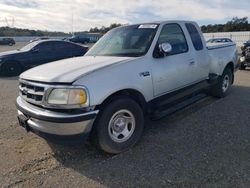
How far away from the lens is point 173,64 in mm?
5180

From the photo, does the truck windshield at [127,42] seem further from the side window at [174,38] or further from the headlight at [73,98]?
the headlight at [73,98]

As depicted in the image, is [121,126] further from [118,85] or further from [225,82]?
[225,82]

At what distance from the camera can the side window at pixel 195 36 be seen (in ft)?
19.9

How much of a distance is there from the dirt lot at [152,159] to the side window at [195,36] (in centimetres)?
146

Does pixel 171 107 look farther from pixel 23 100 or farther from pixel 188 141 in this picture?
pixel 23 100

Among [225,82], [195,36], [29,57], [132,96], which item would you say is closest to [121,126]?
[132,96]

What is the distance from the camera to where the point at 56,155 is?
444 centimetres

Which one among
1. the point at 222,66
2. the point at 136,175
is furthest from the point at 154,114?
the point at 222,66

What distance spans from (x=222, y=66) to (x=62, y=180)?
199 inches

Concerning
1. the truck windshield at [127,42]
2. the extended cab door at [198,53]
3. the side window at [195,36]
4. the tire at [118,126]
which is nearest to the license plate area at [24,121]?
the tire at [118,126]

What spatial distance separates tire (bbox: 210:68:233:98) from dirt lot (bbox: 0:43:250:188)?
1.51 metres

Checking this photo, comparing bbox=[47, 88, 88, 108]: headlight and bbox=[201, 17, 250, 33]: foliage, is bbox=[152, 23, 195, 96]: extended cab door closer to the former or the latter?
bbox=[47, 88, 88, 108]: headlight

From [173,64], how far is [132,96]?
1.09 m

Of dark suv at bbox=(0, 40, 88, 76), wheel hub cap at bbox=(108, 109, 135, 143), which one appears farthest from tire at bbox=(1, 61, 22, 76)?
wheel hub cap at bbox=(108, 109, 135, 143)
